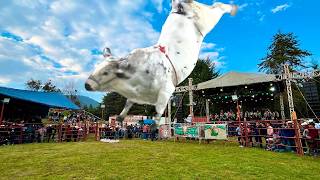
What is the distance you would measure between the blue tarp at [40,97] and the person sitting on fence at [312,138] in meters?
14.4

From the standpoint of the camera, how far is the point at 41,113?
70.3ft

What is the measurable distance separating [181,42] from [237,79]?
70.5 ft

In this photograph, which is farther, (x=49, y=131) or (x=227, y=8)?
(x=49, y=131)

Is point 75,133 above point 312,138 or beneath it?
above

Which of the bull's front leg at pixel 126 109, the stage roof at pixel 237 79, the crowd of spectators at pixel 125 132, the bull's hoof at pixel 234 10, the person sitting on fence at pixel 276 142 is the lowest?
the person sitting on fence at pixel 276 142

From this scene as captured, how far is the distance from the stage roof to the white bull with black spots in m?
19.7

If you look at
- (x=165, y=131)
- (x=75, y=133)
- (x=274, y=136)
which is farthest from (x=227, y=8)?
(x=75, y=133)

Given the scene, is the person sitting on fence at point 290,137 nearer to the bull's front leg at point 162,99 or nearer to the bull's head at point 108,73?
the bull's front leg at point 162,99

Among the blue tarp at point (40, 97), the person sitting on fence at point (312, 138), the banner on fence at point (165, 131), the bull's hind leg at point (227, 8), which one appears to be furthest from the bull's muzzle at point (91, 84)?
the blue tarp at point (40, 97)

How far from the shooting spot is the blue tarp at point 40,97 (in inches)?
677

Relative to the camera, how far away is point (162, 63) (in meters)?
1.49

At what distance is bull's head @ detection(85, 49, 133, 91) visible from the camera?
1279 millimetres

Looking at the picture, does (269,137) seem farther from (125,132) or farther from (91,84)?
(91,84)

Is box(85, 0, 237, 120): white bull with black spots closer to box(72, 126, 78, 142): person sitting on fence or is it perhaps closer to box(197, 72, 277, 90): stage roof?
box(72, 126, 78, 142): person sitting on fence
